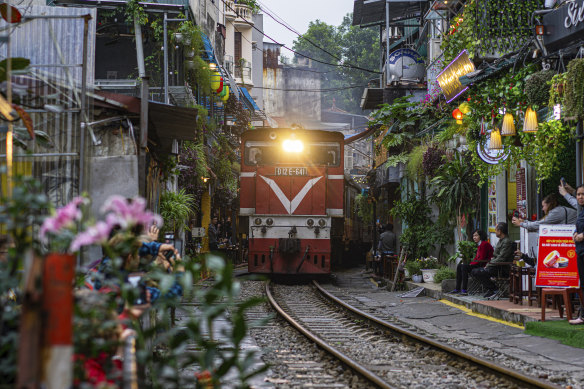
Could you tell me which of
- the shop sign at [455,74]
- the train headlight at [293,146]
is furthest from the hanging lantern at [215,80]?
the shop sign at [455,74]

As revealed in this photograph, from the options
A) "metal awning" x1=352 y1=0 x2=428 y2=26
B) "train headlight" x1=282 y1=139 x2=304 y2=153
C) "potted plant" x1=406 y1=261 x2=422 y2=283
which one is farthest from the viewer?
"metal awning" x1=352 y1=0 x2=428 y2=26

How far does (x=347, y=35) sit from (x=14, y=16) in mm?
54605

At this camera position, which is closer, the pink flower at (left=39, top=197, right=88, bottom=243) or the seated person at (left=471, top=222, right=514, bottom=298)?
the pink flower at (left=39, top=197, right=88, bottom=243)

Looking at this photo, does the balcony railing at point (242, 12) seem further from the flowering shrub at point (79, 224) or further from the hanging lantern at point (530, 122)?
the flowering shrub at point (79, 224)

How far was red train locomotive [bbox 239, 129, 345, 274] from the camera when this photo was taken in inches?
687

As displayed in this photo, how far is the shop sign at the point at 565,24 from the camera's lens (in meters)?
8.97

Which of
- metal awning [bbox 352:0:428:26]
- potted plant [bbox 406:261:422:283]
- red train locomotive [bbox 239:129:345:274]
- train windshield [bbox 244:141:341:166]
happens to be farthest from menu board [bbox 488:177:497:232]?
metal awning [bbox 352:0:428:26]

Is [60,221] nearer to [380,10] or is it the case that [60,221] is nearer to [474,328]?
[474,328]

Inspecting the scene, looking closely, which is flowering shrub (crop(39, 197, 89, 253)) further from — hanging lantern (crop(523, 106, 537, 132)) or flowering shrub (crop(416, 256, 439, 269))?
flowering shrub (crop(416, 256, 439, 269))

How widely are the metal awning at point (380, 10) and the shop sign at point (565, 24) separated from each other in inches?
556

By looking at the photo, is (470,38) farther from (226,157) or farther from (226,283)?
(226,157)

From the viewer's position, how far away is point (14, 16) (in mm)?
5727

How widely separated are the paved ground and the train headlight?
3739mm

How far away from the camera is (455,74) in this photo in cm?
1430
